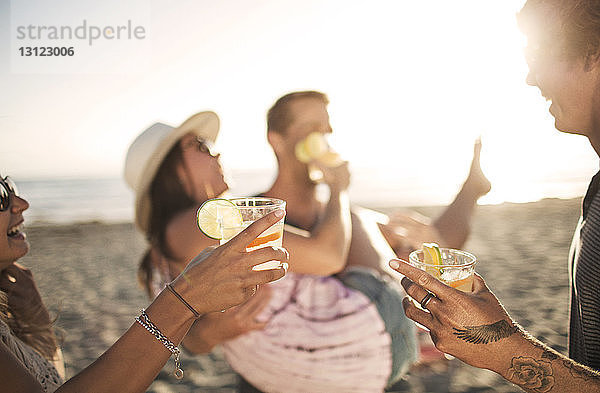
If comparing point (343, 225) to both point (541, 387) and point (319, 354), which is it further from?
point (541, 387)

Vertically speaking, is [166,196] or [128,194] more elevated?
[166,196]

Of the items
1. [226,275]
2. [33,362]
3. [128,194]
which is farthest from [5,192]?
[128,194]

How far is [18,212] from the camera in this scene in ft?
7.66

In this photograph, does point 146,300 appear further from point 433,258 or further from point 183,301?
point 433,258

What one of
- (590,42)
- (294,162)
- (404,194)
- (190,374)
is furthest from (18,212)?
(404,194)

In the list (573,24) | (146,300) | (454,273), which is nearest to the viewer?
(454,273)

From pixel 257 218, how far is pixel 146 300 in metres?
7.29

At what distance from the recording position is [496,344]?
155 cm

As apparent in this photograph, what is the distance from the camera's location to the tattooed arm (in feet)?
5.04

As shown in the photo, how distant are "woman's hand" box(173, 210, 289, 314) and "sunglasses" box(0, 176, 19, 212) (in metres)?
1.26

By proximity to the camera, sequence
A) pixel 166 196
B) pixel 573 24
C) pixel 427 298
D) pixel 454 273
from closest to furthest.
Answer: pixel 427 298 → pixel 454 273 → pixel 573 24 → pixel 166 196

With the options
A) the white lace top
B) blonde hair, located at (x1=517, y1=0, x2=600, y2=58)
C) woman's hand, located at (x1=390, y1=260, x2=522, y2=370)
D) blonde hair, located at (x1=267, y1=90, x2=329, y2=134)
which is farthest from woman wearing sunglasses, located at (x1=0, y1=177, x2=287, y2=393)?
blonde hair, located at (x1=267, y1=90, x2=329, y2=134)

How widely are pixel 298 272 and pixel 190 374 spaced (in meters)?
3.70

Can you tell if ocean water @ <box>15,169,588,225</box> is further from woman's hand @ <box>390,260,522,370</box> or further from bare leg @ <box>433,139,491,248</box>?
woman's hand @ <box>390,260,522,370</box>
